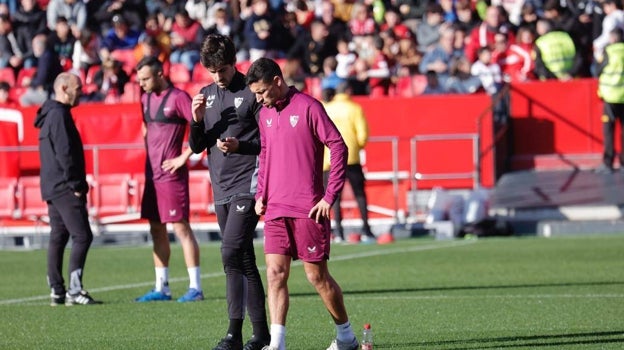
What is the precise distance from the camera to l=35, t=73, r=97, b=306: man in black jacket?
1273cm

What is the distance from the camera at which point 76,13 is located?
1232 inches

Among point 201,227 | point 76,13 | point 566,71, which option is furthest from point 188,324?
point 76,13

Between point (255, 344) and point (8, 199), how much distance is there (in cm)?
1567

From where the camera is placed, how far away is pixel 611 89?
2342 cm

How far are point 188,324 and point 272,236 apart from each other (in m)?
2.47

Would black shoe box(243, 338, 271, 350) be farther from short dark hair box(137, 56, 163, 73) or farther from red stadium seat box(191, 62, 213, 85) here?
red stadium seat box(191, 62, 213, 85)

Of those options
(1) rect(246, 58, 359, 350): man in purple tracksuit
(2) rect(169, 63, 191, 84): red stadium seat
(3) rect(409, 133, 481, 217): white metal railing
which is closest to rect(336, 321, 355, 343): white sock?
(1) rect(246, 58, 359, 350): man in purple tracksuit

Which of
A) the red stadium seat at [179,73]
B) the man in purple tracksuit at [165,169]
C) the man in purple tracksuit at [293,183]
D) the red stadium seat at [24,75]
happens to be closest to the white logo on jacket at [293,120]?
the man in purple tracksuit at [293,183]

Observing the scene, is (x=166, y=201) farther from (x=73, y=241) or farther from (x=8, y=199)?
(x=8, y=199)

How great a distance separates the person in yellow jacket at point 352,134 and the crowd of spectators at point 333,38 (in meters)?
1.88

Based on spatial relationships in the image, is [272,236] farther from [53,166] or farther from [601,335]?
[53,166]

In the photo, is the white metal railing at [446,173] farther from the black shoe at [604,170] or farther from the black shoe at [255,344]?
the black shoe at [255,344]

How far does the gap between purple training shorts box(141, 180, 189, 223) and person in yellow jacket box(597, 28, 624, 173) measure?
1208 cm

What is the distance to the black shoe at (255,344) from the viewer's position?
9.14 metres
